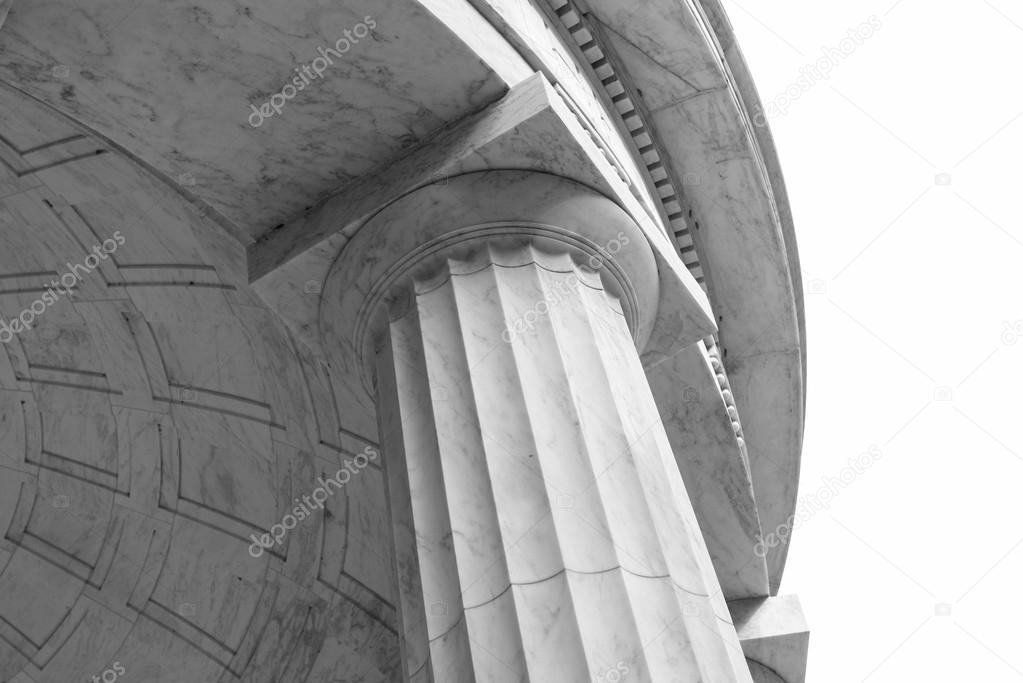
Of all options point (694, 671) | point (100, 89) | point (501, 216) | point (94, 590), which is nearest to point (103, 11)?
point (100, 89)

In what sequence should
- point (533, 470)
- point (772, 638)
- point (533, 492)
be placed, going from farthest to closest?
point (772, 638) → point (533, 470) → point (533, 492)

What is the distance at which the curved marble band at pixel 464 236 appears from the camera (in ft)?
25.4

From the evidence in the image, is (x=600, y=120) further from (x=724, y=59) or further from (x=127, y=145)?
(x=127, y=145)
